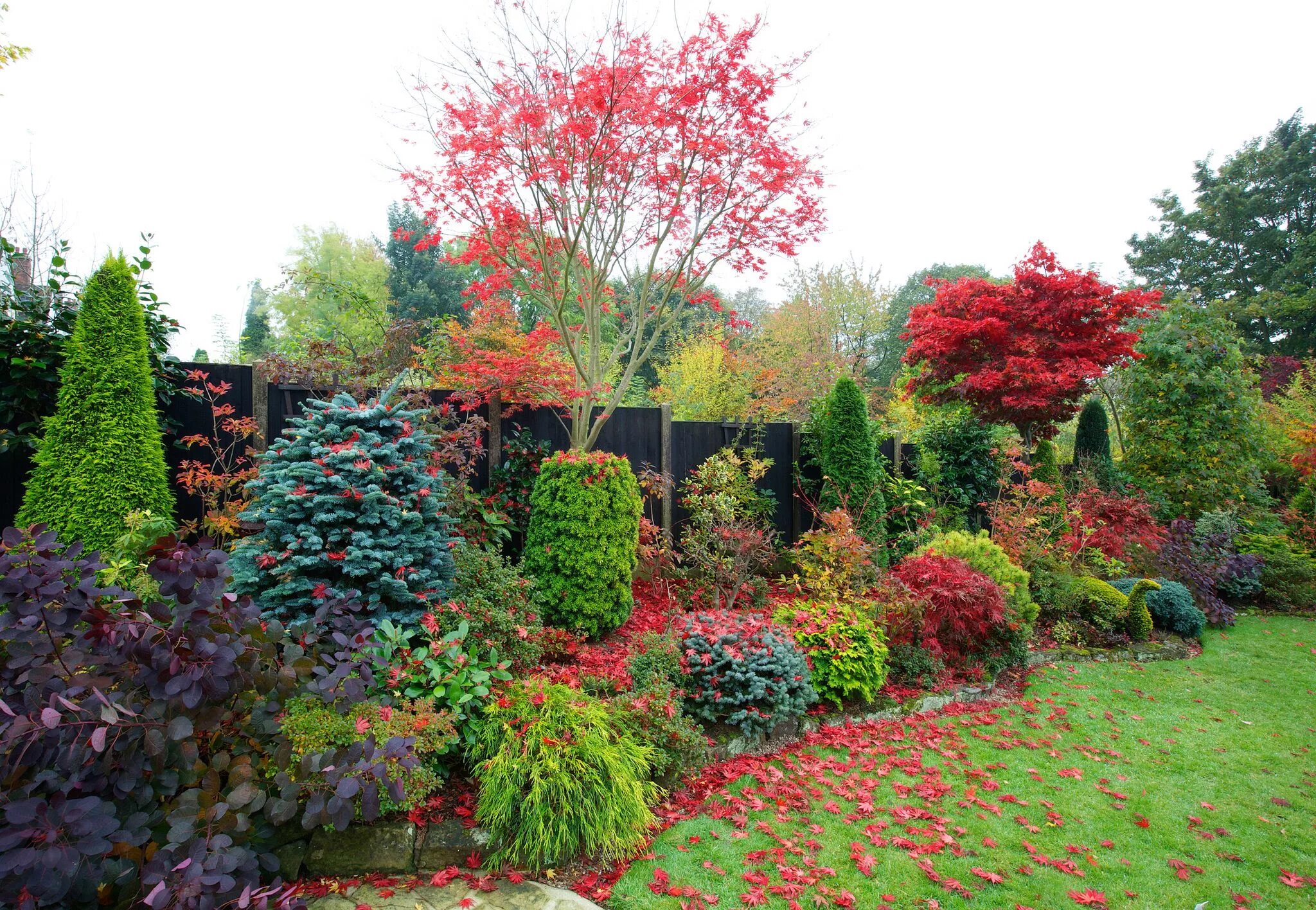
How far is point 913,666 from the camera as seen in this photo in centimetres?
512

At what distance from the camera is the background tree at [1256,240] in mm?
19578

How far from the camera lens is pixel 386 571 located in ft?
12.1

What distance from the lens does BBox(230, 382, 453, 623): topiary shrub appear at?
352 cm

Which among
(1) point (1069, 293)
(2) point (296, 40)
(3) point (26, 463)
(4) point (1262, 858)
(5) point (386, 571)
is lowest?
(4) point (1262, 858)

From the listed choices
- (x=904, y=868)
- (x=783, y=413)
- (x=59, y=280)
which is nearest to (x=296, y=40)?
(x=59, y=280)

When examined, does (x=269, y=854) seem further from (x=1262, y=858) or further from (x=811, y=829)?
(x=1262, y=858)

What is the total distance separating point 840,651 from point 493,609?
97.1 inches

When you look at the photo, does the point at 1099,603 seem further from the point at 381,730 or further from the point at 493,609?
the point at 381,730

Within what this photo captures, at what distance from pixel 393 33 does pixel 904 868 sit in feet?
22.8

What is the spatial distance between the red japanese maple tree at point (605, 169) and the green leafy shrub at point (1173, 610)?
5591 millimetres

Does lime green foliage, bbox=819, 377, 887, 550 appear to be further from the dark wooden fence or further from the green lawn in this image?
the green lawn

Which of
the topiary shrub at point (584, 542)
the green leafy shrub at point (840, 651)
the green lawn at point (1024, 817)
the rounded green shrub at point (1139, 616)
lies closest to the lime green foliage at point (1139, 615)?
the rounded green shrub at point (1139, 616)

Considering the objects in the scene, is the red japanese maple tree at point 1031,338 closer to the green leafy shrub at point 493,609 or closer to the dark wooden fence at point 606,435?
the dark wooden fence at point 606,435

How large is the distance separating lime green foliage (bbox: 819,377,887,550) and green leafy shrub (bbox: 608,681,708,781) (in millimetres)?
4200
